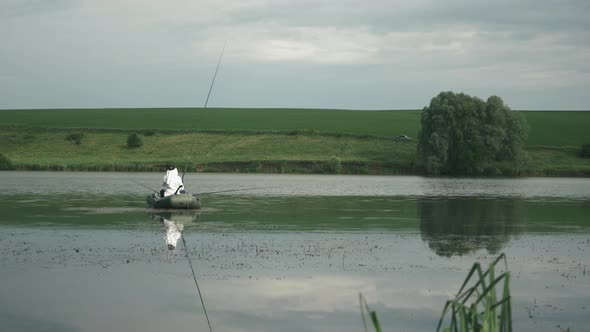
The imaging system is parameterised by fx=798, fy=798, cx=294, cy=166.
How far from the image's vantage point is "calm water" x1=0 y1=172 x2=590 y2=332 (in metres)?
11.2

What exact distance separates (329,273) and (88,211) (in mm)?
15317

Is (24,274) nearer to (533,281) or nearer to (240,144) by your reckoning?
(533,281)

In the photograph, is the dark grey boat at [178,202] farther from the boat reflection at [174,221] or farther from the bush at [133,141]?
the bush at [133,141]

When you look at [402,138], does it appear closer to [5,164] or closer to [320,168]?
[320,168]

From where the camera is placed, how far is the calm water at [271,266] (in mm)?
11156

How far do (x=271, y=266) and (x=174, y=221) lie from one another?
9961mm

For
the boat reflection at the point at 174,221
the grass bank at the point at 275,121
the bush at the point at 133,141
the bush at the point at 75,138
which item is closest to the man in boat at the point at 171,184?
the boat reflection at the point at 174,221

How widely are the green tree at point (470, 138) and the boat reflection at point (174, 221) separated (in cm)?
4897

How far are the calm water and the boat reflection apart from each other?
0.06 meters

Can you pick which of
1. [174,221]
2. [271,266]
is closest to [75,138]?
[174,221]

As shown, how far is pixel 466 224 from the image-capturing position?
83.8ft

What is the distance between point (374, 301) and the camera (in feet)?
39.9

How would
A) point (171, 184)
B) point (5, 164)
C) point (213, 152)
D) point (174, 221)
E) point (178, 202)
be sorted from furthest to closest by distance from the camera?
point (213, 152) → point (5, 164) → point (171, 184) → point (178, 202) → point (174, 221)

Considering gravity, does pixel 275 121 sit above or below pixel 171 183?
above
